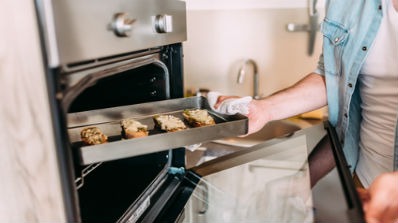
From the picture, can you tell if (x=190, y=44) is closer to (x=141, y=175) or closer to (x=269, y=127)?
(x=269, y=127)

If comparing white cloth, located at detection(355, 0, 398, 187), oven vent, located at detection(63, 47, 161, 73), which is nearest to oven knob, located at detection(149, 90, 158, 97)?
oven vent, located at detection(63, 47, 161, 73)

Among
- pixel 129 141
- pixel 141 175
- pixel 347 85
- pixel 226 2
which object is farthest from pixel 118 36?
pixel 226 2

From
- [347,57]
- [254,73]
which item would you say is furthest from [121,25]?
[254,73]

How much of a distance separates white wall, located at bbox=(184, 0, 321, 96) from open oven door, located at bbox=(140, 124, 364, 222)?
1127 mm

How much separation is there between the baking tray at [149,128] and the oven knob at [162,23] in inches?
7.9

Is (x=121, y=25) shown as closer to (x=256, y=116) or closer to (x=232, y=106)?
(x=232, y=106)

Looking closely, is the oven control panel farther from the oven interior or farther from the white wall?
the white wall

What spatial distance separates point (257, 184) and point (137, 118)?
385mm

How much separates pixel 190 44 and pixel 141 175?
1.21 m

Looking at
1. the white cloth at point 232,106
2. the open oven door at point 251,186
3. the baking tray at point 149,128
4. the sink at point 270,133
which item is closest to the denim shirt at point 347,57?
the open oven door at point 251,186

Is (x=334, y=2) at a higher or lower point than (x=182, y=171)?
higher

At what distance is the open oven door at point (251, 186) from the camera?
0.80 meters

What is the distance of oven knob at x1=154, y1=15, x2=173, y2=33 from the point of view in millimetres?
677

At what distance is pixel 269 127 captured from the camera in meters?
1.94
